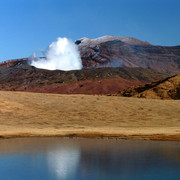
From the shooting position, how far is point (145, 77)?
9719 cm

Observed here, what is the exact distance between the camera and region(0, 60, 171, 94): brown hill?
84000mm

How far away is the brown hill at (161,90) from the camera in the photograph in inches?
1638

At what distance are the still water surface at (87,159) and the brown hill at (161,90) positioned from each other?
26.8 metres

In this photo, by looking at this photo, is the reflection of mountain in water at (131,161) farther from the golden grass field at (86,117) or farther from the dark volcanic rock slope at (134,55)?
the dark volcanic rock slope at (134,55)

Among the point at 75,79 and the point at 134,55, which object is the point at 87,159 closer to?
the point at 75,79

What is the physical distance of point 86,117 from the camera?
78.1 feet

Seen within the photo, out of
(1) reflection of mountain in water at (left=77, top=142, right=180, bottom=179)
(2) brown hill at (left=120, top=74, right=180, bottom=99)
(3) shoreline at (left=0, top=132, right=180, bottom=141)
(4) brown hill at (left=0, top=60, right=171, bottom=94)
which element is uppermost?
(4) brown hill at (left=0, top=60, right=171, bottom=94)

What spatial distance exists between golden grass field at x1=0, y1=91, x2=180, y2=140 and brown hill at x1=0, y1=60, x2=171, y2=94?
50.6 m

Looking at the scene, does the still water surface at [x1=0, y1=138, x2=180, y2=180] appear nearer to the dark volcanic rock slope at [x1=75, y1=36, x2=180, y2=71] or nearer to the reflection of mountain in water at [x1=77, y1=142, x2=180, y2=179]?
the reflection of mountain in water at [x1=77, y1=142, x2=180, y2=179]

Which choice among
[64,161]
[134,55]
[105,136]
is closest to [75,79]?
[105,136]

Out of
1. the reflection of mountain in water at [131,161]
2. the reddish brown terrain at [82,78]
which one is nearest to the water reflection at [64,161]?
the reflection of mountain in water at [131,161]

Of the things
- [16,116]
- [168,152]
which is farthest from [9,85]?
[168,152]

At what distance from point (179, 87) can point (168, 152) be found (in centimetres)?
3155

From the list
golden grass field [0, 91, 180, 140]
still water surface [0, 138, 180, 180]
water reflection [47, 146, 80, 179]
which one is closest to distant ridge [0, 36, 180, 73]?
golden grass field [0, 91, 180, 140]
